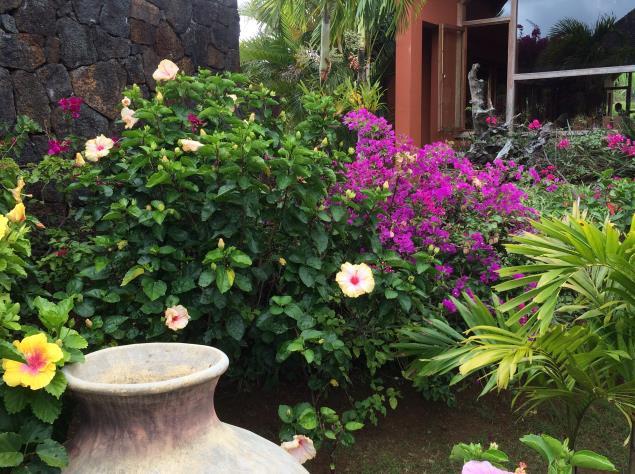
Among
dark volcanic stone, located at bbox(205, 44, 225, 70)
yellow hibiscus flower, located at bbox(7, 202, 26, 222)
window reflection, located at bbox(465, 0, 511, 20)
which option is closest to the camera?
yellow hibiscus flower, located at bbox(7, 202, 26, 222)

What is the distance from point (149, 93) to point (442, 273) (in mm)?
2463

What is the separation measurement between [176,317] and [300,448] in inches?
25.8

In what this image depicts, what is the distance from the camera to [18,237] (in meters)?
1.69

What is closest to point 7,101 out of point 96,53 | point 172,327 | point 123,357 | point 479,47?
point 96,53

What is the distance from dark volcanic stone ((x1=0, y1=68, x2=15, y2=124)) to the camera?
3385mm

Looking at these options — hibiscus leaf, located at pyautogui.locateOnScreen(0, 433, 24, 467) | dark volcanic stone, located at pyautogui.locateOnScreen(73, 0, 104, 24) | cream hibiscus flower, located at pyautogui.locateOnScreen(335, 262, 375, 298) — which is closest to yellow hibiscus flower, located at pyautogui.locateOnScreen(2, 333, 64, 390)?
hibiscus leaf, located at pyautogui.locateOnScreen(0, 433, 24, 467)

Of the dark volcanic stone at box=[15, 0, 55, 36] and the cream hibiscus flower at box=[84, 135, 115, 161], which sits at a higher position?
the dark volcanic stone at box=[15, 0, 55, 36]

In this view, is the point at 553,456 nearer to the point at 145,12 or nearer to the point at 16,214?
the point at 16,214

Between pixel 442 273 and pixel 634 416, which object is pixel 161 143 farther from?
pixel 634 416

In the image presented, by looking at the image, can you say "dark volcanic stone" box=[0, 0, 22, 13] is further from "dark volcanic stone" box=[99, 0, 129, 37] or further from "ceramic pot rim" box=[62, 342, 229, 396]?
"ceramic pot rim" box=[62, 342, 229, 396]

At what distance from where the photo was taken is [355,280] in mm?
2391

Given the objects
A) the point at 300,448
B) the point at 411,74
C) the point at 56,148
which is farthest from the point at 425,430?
the point at 411,74

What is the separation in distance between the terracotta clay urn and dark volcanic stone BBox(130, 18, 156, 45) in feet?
10.2

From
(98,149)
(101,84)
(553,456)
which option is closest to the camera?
(553,456)
